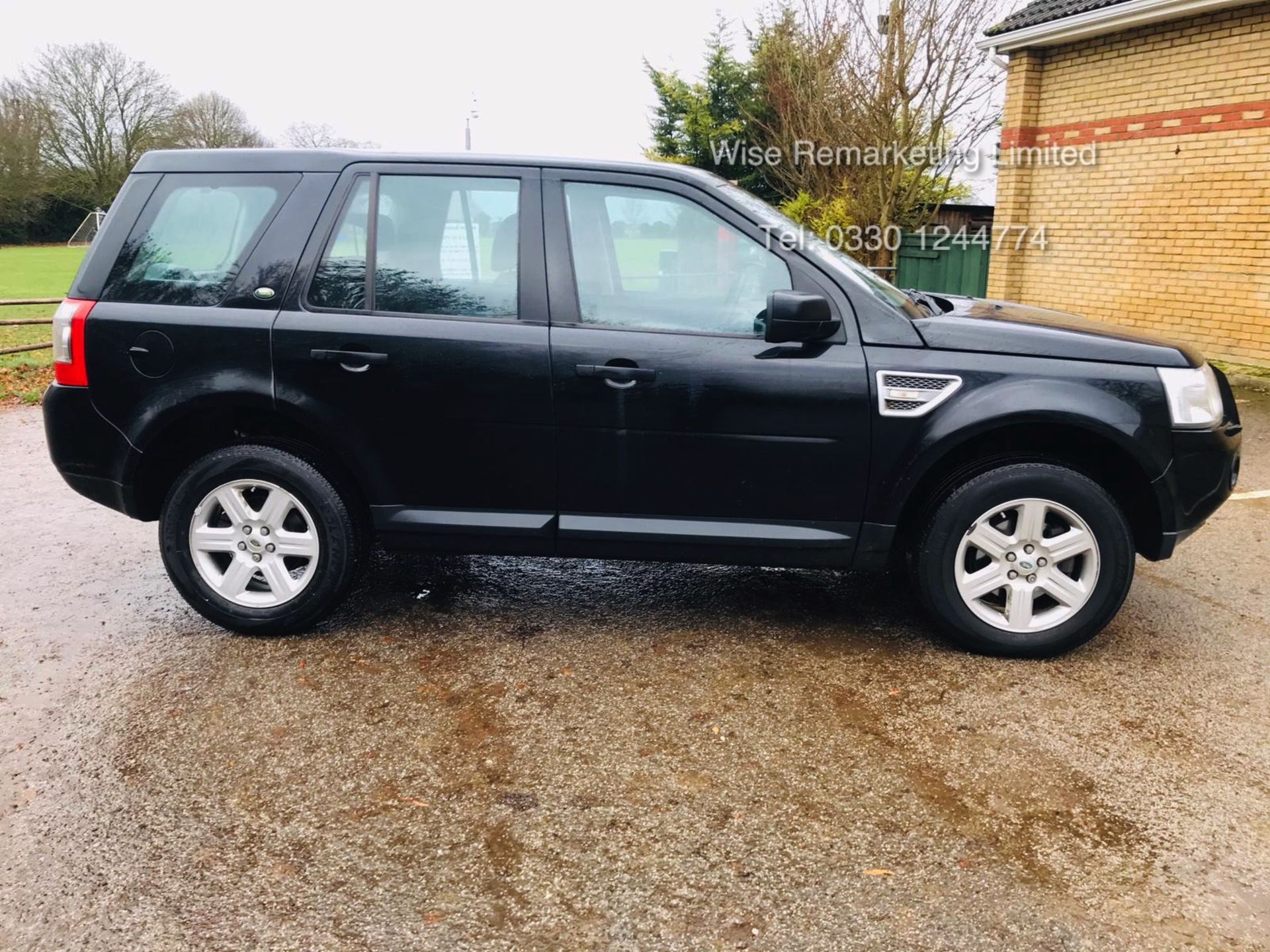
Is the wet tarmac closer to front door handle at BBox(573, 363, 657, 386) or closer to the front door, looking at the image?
the front door

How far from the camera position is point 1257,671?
3.65m

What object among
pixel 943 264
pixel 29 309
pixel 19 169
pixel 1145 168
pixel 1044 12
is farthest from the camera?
pixel 19 169

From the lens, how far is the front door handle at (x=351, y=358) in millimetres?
3660

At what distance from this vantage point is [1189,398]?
11.7 ft

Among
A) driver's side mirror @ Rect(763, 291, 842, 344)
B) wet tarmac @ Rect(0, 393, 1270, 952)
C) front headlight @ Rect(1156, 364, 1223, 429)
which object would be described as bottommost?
wet tarmac @ Rect(0, 393, 1270, 952)

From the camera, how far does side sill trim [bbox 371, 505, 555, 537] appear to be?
3.79 m

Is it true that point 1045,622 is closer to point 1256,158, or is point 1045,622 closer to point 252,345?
point 252,345

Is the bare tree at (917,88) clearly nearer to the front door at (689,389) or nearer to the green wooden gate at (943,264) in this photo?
the green wooden gate at (943,264)

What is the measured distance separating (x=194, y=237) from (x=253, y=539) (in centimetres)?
121

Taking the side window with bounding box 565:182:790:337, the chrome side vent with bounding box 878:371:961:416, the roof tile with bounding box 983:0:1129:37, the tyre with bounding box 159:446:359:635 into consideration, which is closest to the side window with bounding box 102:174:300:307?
the tyre with bounding box 159:446:359:635

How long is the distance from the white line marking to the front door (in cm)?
382

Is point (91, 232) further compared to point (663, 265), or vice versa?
point (91, 232)

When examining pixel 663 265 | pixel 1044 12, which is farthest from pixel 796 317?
pixel 1044 12

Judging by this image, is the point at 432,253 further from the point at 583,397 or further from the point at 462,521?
the point at 462,521
